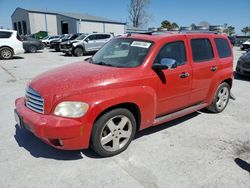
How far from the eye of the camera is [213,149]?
3818mm

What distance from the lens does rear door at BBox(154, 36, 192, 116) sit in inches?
156

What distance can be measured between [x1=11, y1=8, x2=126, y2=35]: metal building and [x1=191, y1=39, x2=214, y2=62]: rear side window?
4028 centimetres

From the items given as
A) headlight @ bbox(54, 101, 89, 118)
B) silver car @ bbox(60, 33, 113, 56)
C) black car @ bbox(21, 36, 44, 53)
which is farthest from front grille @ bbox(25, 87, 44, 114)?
black car @ bbox(21, 36, 44, 53)

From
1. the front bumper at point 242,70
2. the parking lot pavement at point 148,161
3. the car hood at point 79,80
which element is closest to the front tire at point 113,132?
the parking lot pavement at point 148,161

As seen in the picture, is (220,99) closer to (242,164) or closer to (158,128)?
(158,128)

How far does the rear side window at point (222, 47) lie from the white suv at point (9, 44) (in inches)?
555

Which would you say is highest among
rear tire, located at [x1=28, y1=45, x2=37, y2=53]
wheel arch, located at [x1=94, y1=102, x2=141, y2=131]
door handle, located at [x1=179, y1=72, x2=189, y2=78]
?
door handle, located at [x1=179, y1=72, x2=189, y2=78]

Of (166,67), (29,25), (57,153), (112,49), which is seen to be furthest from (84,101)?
(29,25)

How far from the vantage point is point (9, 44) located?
15.5 meters

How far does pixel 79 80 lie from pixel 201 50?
258 centimetres

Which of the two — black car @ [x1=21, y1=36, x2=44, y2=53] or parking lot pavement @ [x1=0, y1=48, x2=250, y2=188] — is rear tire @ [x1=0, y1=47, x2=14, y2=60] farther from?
parking lot pavement @ [x1=0, y1=48, x2=250, y2=188]

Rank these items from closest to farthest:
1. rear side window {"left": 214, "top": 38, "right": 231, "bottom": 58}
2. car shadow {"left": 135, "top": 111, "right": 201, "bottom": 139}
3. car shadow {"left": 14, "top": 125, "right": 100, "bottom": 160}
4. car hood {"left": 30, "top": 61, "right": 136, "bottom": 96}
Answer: car hood {"left": 30, "top": 61, "right": 136, "bottom": 96}
car shadow {"left": 14, "top": 125, "right": 100, "bottom": 160}
car shadow {"left": 135, "top": 111, "right": 201, "bottom": 139}
rear side window {"left": 214, "top": 38, "right": 231, "bottom": 58}

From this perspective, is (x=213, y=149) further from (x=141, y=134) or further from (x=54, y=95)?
(x=54, y=95)

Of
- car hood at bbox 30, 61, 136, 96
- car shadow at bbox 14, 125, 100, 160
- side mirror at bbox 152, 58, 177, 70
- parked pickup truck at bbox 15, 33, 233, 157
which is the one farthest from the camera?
side mirror at bbox 152, 58, 177, 70
